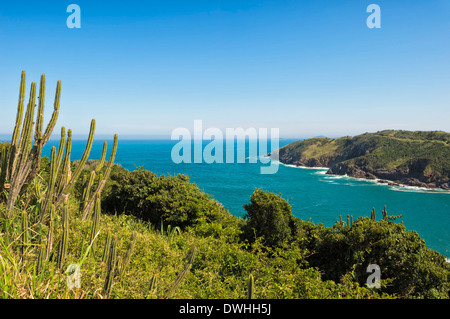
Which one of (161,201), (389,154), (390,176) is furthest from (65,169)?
(389,154)

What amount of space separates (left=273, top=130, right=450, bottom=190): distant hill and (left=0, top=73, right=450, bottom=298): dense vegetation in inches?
3517

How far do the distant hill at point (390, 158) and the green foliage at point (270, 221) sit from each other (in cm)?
9050

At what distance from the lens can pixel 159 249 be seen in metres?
8.01

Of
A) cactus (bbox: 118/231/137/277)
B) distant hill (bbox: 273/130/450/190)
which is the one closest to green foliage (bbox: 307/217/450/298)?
cactus (bbox: 118/231/137/277)

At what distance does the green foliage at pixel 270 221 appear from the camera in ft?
42.3

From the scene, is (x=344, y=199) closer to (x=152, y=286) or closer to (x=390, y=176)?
(x=390, y=176)

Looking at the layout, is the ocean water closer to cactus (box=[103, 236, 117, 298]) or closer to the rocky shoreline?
the rocky shoreline

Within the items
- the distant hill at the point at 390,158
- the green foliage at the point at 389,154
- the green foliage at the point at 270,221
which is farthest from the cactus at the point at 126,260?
the green foliage at the point at 389,154

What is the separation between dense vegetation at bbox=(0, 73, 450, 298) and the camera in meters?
5.17

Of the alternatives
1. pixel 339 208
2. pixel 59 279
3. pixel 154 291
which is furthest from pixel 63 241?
pixel 339 208

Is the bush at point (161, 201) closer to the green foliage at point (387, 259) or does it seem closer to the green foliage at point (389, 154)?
the green foliage at point (387, 259)

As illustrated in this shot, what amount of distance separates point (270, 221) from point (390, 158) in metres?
102

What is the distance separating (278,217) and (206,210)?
4934 mm
